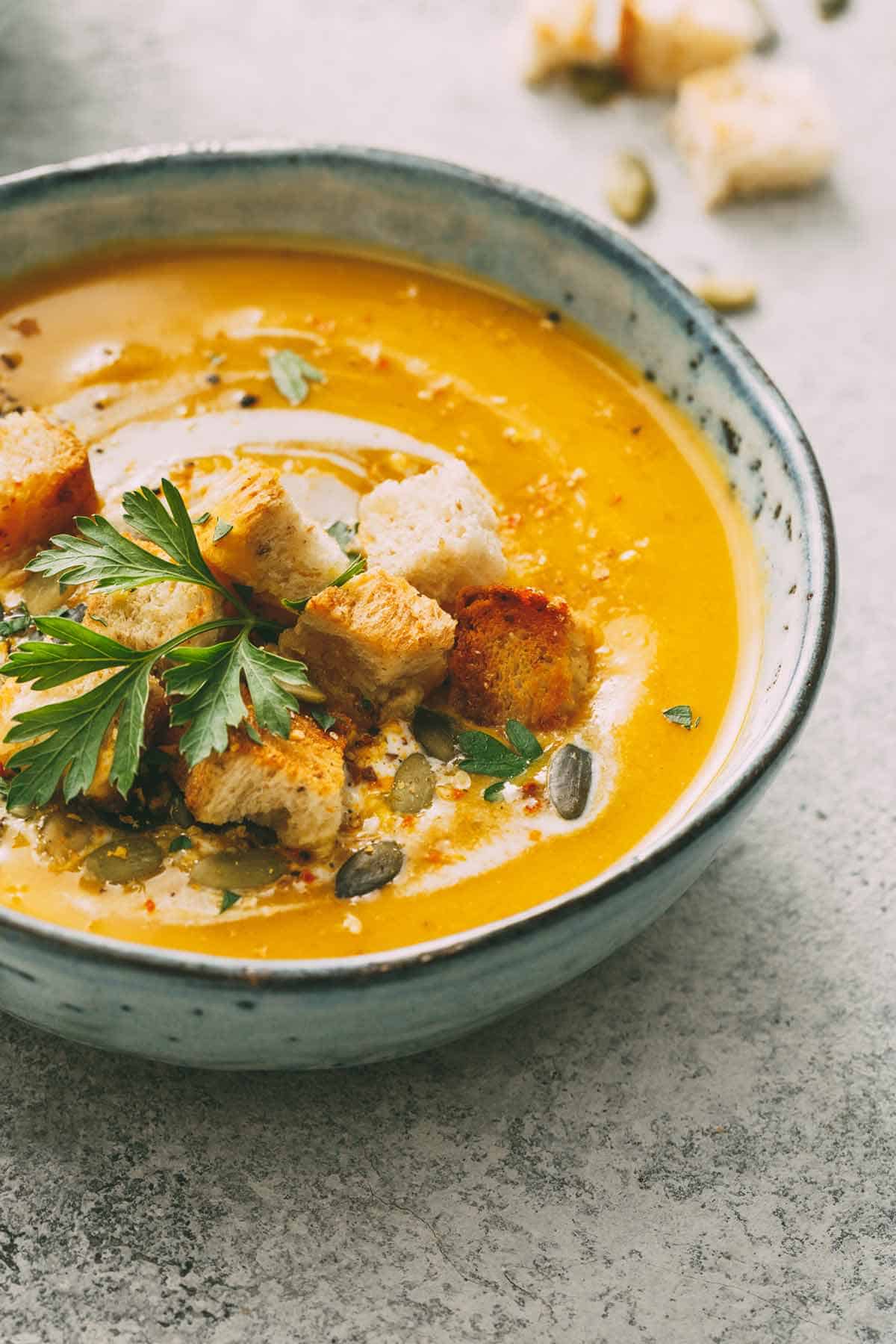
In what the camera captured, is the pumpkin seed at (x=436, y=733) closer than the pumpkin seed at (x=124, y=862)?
No

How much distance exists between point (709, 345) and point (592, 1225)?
156 cm

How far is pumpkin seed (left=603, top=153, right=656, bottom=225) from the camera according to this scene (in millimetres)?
4031

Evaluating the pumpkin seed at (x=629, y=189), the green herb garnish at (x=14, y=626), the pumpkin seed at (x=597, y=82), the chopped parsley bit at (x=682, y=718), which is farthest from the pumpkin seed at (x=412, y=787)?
the pumpkin seed at (x=597, y=82)

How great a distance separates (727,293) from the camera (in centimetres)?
385

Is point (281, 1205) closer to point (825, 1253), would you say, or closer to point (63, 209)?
point (825, 1253)

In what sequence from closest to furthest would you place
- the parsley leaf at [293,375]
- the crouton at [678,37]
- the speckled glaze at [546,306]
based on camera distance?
1. the speckled glaze at [546,306]
2. the parsley leaf at [293,375]
3. the crouton at [678,37]

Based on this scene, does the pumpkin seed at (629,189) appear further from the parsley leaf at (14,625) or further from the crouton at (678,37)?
the parsley leaf at (14,625)

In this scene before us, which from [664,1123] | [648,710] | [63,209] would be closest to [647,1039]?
[664,1123]

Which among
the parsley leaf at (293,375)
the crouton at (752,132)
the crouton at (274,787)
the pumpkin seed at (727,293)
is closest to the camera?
the crouton at (274,787)

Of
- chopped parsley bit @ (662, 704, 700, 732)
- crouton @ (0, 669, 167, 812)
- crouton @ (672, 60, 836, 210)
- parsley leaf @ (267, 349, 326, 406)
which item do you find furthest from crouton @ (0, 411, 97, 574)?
crouton @ (672, 60, 836, 210)

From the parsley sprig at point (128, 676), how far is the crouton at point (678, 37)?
8.12 ft

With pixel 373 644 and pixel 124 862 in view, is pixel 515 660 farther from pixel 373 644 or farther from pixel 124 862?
pixel 124 862

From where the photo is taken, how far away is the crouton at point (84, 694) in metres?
2.29

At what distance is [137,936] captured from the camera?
7.34 ft
